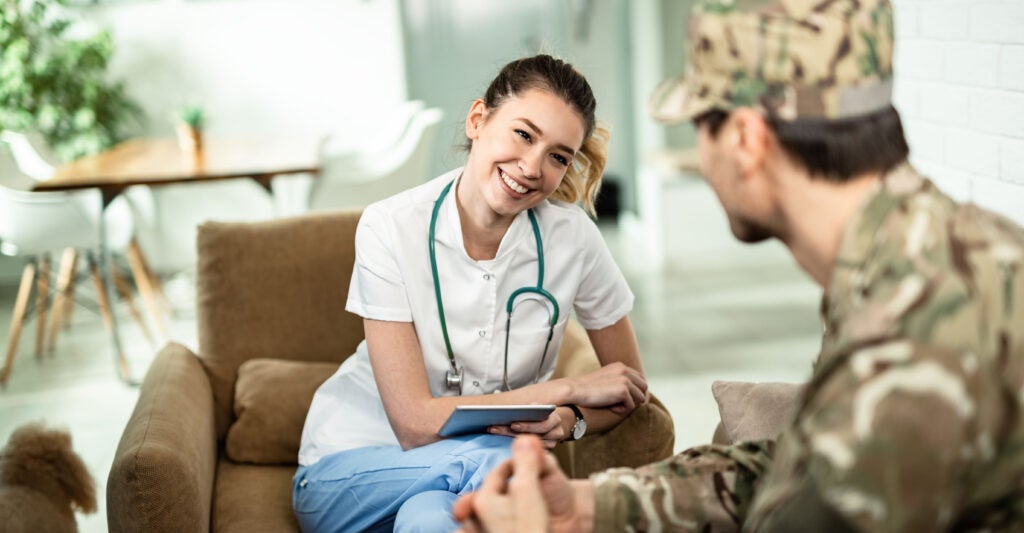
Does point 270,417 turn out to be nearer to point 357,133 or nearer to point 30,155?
point 30,155

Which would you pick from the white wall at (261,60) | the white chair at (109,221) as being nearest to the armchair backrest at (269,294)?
the white chair at (109,221)

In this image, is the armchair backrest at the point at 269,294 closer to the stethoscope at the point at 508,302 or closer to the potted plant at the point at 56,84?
the stethoscope at the point at 508,302

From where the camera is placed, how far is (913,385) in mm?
945

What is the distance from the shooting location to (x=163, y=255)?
6348mm

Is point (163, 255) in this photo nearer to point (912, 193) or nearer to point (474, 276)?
point (474, 276)

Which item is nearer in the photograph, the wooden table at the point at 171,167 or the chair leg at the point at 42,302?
the wooden table at the point at 171,167

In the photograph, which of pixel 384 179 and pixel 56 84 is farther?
pixel 56 84

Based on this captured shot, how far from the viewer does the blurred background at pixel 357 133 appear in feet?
14.4

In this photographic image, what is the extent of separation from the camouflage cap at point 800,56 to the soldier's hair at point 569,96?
0.73 metres

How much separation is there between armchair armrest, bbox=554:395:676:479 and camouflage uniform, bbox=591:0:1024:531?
926 mm

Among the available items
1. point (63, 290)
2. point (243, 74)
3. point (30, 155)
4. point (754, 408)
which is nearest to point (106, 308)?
point (63, 290)

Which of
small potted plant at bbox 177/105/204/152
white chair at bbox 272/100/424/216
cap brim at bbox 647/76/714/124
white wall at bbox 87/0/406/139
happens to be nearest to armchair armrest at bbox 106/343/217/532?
cap brim at bbox 647/76/714/124

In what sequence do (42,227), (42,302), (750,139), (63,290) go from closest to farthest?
(750,139), (42,227), (63,290), (42,302)

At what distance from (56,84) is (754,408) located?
5085 mm
